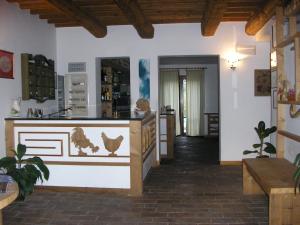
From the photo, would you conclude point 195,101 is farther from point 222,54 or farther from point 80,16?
point 80,16

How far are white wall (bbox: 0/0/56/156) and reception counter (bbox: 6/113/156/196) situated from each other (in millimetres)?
411

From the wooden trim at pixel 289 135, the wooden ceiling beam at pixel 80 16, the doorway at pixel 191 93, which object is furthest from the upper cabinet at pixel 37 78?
the doorway at pixel 191 93

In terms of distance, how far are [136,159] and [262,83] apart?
3009 millimetres

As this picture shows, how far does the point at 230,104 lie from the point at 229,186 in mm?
1887

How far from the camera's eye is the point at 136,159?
4.09 metres

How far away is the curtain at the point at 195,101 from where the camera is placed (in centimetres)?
1008

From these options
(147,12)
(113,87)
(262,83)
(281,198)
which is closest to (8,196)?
(281,198)

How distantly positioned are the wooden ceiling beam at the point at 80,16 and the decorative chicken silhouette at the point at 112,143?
68.7 inches

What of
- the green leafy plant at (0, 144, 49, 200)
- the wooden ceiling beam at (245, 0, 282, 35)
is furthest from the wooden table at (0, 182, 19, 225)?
the wooden ceiling beam at (245, 0, 282, 35)

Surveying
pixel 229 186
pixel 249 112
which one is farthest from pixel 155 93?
pixel 229 186

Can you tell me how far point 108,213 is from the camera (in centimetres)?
349

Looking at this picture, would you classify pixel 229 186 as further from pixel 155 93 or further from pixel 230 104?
pixel 155 93

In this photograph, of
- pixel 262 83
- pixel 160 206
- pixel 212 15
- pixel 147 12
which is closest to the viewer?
pixel 160 206

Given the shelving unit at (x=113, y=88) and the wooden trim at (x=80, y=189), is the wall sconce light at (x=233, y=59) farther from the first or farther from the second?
the wooden trim at (x=80, y=189)
